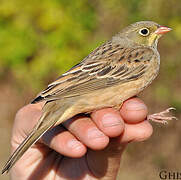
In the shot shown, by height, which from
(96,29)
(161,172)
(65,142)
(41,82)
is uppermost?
(65,142)

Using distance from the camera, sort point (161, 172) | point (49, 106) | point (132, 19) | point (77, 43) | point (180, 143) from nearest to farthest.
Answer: point (49, 106), point (161, 172), point (180, 143), point (132, 19), point (77, 43)

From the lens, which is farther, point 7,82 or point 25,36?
point 7,82

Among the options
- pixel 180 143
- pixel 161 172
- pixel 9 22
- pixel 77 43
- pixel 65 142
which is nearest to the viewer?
pixel 65 142

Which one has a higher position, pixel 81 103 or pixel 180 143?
pixel 81 103

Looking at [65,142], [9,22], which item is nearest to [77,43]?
[9,22]

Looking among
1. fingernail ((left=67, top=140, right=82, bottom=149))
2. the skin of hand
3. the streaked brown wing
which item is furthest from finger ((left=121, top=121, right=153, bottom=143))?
the streaked brown wing

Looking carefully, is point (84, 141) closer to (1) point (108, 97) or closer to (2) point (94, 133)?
(2) point (94, 133)

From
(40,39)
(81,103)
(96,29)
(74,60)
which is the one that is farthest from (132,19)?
(81,103)

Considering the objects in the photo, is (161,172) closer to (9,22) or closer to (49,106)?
(49,106)

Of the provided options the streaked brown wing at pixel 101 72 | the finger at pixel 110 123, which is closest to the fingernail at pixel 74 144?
the finger at pixel 110 123
